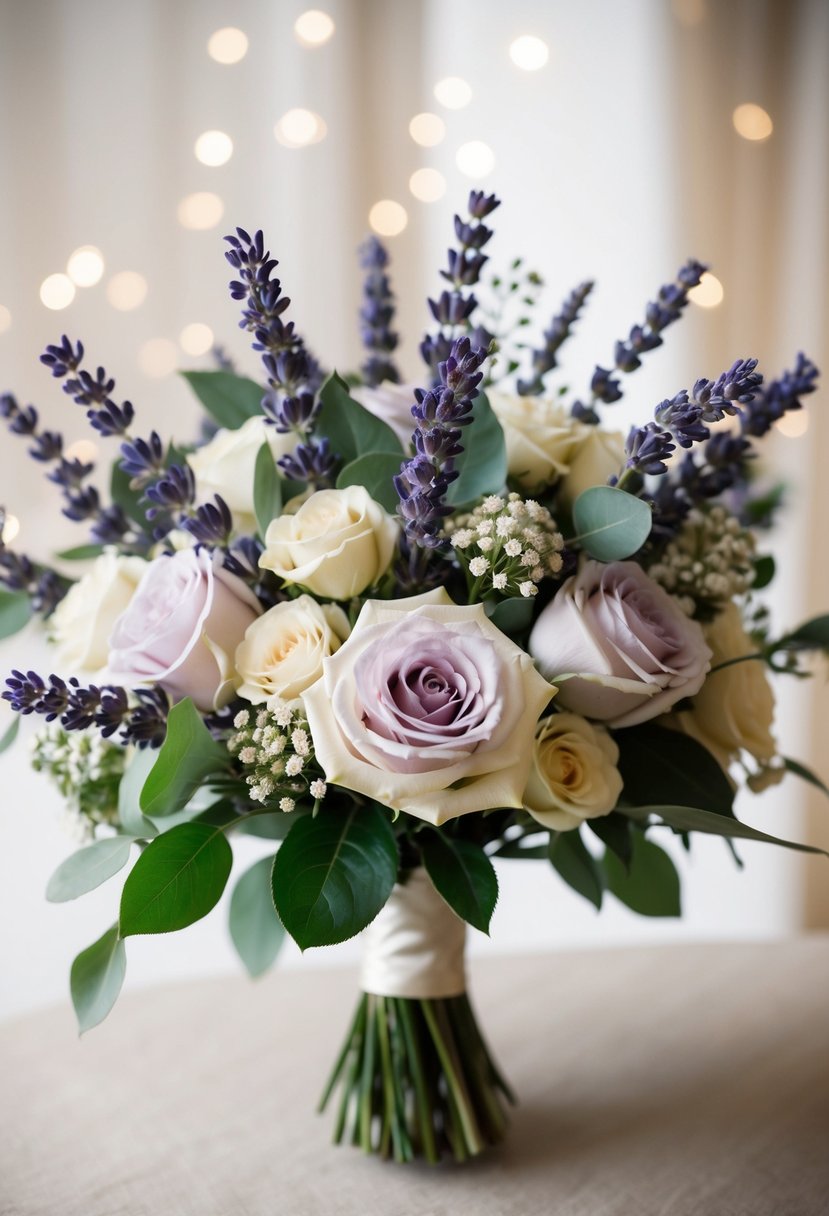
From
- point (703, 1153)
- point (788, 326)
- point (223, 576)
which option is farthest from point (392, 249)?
point (703, 1153)

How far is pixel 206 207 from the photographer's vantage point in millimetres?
1433

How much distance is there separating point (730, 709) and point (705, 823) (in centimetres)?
13

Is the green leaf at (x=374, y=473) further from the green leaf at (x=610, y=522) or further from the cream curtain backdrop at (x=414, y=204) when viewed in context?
the cream curtain backdrop at (x=414, y=204)

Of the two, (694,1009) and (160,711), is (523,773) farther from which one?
(694,1009)

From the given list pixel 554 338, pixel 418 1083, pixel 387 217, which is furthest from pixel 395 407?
pixel 387 217

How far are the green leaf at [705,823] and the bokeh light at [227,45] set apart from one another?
1.23 meters

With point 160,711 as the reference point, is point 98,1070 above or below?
below

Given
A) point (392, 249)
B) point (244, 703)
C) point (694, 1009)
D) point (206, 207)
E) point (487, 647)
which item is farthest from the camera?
point (392, 249)

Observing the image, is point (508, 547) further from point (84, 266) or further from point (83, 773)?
point (84, 266)

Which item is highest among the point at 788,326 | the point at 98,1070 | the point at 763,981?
the point at 788,326

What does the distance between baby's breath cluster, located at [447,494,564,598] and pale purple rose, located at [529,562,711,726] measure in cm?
3

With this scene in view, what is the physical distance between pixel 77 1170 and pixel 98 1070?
0.16 m

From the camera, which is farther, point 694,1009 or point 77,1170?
point 694,1009

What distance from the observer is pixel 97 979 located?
0.64 m
